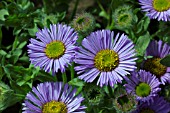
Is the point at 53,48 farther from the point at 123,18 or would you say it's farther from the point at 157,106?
the point at 157,106

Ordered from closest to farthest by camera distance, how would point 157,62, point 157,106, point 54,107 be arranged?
point 54,107
point 157,106
point 157,62

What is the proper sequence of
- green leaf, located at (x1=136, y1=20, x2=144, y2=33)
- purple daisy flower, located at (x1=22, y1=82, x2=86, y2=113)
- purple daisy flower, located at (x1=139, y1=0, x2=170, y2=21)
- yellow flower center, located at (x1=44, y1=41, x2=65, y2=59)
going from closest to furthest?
purple daisy flower, located at (x1=22, y1=82, x2=86, y2=113), yellow flower center, located at (x1=44, y1=41, x2=65, y2=59), purple daisy flower, located at (x1=139, y1=0, x2=170, y2=21), green leaf, located at (x1=136, y1=20, x2=144, y2=33)

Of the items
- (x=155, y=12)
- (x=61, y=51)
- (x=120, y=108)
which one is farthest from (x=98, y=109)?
(x=155, y=12)

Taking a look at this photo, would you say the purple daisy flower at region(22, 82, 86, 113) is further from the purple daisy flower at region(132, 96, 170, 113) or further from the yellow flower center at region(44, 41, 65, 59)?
the purple daisy flower at region(132, 96, 170, 113)

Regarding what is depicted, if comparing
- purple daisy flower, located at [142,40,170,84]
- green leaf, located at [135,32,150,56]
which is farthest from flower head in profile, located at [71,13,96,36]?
purple daisy flower, located at [142,40,170,84]

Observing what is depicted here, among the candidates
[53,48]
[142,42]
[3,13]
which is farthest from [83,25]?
[3,13]

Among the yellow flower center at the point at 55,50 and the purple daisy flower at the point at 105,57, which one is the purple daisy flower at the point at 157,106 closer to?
the purple daisy flower at the point at 105,57

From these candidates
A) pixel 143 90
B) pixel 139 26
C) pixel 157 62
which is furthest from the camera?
pixel 139 26
